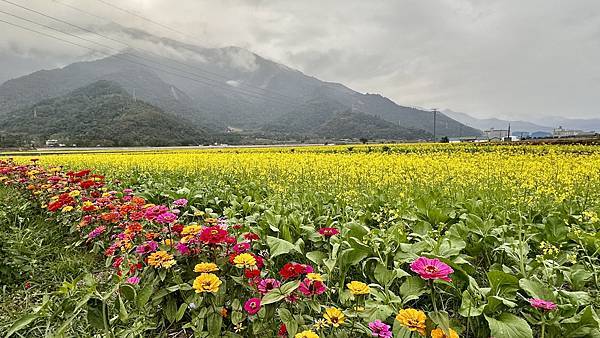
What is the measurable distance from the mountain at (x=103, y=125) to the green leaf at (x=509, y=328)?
5529 centimetres

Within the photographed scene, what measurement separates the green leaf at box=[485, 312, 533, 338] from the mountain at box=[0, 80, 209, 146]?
55.3 m

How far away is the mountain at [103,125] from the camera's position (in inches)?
2184

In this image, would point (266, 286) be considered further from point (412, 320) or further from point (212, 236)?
point (412, 320)

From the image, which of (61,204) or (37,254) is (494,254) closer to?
(61,204)

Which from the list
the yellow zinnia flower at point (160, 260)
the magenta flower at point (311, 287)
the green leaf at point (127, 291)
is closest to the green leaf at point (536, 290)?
the magenta flower at point (311, 287)

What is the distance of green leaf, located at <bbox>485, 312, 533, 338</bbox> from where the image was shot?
5.30 feet

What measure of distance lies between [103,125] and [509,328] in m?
71.5

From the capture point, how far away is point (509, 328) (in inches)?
64.7

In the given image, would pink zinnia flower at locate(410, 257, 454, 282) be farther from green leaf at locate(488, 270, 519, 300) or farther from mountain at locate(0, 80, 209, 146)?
mountain at locate(0, 80, 209, 146)

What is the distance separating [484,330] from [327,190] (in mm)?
3320

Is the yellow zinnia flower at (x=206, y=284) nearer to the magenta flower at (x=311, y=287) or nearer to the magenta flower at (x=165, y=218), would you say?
the magenta flower at (x=311, y=287)

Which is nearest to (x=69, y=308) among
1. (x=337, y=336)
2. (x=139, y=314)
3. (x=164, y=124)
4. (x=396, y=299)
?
(x=139, y=314)

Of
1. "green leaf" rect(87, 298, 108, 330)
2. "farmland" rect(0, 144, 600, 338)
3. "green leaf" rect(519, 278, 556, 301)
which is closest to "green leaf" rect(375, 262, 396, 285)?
"farmland" rect(0, 144, 600, 338)

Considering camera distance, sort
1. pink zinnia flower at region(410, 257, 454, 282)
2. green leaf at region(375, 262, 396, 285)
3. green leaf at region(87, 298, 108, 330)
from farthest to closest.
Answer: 1. green leaf at region(375, 262, 396, 285)
2. green leaf at region(87, 298, 108, 330)
3. pink zinnia flower at region(410, 257, 454, 282)
